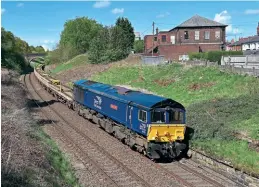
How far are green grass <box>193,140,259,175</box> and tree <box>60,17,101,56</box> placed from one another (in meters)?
85.7

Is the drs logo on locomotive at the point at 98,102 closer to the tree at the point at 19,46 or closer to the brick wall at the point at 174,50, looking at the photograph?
the brick wall at the point at 174,50

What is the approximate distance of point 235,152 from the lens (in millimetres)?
17438

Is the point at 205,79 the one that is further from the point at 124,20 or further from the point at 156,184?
the point at 124,20

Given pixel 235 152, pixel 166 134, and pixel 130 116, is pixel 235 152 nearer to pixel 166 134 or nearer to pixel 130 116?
pixel 166 134

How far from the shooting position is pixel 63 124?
28328 millimetres

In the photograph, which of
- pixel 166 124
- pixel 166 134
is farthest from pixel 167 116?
pixel 166 134

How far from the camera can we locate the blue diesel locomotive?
60.2 feet

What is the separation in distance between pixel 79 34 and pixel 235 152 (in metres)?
92.2

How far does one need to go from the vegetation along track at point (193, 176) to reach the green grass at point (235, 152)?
87 centimetres

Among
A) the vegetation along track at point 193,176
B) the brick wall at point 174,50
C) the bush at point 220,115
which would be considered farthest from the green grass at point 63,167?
the brick wall at point 174,50

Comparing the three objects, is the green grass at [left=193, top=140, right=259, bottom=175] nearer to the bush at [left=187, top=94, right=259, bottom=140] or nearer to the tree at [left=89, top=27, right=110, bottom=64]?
the bush at [left=187, top=94, right=259, bottom=140]

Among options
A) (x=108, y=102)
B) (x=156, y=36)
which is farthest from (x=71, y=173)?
(x=156, y=36)

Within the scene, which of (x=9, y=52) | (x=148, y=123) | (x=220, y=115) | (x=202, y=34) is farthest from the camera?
(x=9, y=52)

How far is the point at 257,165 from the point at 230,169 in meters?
1.16
